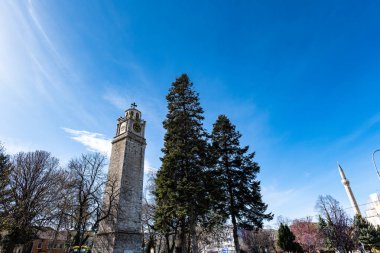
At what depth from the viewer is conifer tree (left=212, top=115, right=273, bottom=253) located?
759 inches

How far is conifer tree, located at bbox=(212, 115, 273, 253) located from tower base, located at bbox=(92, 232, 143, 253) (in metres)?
11.6

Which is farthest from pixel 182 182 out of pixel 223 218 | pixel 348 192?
pixel 348 192

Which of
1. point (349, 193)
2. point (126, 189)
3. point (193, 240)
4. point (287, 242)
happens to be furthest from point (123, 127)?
point (349, 193)

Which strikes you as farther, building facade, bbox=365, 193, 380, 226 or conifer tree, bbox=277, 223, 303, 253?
building facade, bbox=365, 193, 380, 226

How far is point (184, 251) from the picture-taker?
17312 mm

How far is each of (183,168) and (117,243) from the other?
11.5m

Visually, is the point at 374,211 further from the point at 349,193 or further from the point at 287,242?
the point at 287,242

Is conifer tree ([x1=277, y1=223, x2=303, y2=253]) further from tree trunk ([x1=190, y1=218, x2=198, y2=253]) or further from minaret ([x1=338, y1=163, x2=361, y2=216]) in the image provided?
tree trunk ([x1=190, y1=218, x2=198, y2=253])

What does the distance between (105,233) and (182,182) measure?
12.6 meters

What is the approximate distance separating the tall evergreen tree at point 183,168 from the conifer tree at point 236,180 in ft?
8.80

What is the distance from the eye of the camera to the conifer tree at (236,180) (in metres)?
19.3

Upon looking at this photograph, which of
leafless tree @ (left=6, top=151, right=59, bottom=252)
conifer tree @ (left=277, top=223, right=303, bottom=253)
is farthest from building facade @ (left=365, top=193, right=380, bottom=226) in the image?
leafless tree @ (left=6, top=151, right=59, bottom=252)

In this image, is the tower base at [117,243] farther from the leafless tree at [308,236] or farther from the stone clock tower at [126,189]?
the leafless tree at [308,236]

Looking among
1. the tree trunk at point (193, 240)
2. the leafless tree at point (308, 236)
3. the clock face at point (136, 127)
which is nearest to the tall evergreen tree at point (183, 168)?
the tree trunk at point (193, 240)
